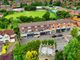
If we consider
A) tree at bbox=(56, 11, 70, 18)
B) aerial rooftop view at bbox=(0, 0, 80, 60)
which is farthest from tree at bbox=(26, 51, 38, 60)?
tree at bbox=(56, 11, 70, 18)

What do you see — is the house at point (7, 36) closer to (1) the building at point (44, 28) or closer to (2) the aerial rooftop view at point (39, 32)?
(2) the aerial rooftop view at point (39, 32)

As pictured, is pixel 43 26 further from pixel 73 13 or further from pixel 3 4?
pixel 3 4

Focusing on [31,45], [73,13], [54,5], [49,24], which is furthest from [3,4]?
[31,45]

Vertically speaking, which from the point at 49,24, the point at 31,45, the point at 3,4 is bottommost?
the point at 3,4

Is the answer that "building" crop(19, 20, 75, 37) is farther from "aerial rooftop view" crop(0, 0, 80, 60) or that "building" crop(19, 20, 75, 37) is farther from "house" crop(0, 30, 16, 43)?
"house" crop(0, 30, 16, 43)

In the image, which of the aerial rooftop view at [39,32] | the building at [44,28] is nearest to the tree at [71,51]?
the aerial rooftop view at [39,32]

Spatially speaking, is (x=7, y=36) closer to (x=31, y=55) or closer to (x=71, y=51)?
(x=31, y=55)
